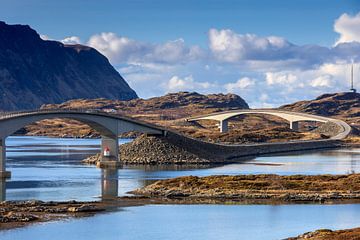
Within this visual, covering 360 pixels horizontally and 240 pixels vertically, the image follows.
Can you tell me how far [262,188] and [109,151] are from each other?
1992 inches

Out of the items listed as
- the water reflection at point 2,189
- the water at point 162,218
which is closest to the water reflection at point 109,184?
the water at point 162,218

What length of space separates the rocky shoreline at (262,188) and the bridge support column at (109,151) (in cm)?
4020

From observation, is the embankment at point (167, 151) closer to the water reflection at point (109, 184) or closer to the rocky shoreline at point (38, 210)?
the water reflection at point (109, 184)

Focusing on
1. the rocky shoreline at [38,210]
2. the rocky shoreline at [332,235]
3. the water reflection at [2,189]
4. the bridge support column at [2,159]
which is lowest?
the rocky shoreline at [332,235]

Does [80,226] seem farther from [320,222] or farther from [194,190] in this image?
[194,190]

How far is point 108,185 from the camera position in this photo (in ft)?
306

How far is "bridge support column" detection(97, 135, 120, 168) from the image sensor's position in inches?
5128

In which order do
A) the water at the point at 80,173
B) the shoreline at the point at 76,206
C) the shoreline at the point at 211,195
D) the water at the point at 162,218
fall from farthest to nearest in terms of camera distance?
1. the water at the point at 80,173
2. the shoreline at the point at 211,195
3. the shoreline at the point at 76,206
4. the water at the point at 162,218

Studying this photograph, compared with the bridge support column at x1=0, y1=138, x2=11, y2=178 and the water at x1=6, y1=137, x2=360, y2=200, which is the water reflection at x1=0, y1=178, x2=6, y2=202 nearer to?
the water at x1=6, y1=137, x2=360, y2=200

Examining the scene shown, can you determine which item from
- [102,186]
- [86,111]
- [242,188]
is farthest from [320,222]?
[86,111]

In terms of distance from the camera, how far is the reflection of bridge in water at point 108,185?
80750 millimetres

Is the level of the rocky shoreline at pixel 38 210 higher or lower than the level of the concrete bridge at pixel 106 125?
lower

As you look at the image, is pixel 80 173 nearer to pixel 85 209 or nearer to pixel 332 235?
pixel 85 209

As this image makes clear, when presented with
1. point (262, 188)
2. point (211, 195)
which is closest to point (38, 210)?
point (211, 195)
